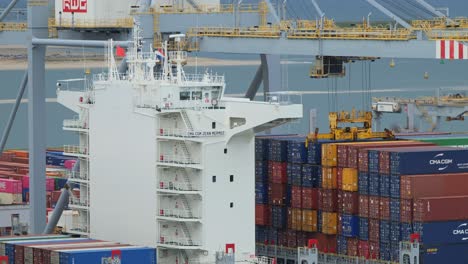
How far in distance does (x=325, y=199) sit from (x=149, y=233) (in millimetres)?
5146

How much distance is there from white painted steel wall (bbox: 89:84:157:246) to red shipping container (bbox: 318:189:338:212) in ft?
16.5

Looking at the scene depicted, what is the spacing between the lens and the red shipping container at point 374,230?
128 ft

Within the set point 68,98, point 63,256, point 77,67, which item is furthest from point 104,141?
point 77,67

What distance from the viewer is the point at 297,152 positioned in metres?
41.3

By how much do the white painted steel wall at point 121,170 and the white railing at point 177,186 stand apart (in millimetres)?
213

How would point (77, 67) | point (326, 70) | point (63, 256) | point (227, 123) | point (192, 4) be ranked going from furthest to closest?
point (77, 67) → point (192, 4) → point (326, 70) → point (227, 123) → point (63, 256)

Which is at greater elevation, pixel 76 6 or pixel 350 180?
pixel 76 6

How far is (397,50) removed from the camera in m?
39.0

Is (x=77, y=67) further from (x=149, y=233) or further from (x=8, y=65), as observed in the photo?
(x=149, y=233)

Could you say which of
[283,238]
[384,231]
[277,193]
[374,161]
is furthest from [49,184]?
[384,231]

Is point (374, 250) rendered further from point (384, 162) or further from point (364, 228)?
point (384, 162)

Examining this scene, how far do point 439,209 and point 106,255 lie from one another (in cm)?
753

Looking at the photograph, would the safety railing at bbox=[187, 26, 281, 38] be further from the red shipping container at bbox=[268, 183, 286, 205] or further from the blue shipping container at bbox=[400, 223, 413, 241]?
the blue shipping container at bbox=[400, 223, 413, 241]

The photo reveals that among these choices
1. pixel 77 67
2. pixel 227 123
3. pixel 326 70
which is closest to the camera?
pixel 227 123
